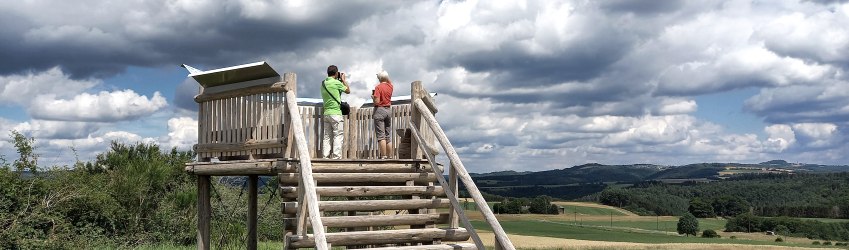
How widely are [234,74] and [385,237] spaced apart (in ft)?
12.3

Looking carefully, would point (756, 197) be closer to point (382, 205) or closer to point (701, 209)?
point (701, 209)

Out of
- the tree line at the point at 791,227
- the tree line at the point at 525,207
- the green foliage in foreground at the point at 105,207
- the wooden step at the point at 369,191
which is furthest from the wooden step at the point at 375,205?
the tree line at the point at 791,227

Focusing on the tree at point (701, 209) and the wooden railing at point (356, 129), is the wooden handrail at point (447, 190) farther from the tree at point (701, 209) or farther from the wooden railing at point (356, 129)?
the tree at point (701, 209)

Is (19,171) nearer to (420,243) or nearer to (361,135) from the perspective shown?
(361,135)

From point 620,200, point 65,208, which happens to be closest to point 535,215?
point 620,200

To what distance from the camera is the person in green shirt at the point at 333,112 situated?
1210cm

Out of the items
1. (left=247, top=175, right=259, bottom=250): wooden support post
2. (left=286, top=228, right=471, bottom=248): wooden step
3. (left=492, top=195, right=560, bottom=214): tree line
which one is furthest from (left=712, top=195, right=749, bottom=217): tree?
(left=286, top=228, right=471, bottom=248): wooden step

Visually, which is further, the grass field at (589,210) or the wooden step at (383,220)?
the grass field at (589,210)

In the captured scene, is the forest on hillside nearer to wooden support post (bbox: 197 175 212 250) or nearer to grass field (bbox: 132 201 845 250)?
grass field (bbox: 132 201 845 250)

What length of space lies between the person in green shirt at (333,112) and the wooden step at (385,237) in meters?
2.26

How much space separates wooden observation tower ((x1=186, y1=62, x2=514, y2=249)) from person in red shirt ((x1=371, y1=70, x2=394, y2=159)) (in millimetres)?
264

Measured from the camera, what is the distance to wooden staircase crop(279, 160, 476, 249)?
10.4m

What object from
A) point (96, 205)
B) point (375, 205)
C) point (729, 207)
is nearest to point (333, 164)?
point (375, 205)

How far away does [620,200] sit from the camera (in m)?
131
